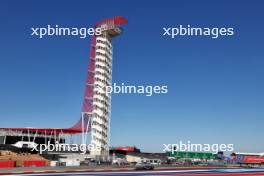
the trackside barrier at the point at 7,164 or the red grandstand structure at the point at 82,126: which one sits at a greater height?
the red grandstand structure at the point at 82,126

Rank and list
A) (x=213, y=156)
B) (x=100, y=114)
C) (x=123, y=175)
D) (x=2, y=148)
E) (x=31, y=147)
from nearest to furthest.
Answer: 1. (x=123, y=175)
2. (x=2, y=148)
3. (x=31, y=147)
4. (x=100, y=114)
5. (x=213, y=156)

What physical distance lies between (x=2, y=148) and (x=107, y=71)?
41979 mm

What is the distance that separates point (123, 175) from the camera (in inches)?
2146

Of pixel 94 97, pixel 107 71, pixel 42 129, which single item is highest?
pixel 107 71

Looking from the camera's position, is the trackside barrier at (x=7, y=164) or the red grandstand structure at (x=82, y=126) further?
the red grandstand structure at (x=82, y=126)

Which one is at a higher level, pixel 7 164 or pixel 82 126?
pixel 82 126

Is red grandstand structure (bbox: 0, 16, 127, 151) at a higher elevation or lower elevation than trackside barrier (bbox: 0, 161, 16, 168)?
higher

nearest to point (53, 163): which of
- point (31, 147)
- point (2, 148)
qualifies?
point (2, 148)

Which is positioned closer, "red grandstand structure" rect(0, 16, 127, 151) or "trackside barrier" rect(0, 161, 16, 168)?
"trackside barrier" rect(0, 161, 16, 168)

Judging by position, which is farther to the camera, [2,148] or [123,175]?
[2,148]

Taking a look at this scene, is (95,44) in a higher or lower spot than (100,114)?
higher

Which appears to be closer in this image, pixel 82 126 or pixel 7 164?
pixel 7 164

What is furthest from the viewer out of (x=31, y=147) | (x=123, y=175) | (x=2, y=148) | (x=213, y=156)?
(x=213, y=156)

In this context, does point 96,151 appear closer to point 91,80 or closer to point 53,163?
point 91,80
